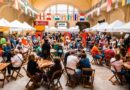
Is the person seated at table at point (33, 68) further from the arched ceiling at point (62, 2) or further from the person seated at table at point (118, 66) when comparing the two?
the arched ceiling at point (62, 2)

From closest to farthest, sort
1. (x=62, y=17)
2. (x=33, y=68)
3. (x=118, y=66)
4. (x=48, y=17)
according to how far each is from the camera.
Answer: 1. (x=33, y=68)
2. (x=118, y=66)
3. (x=48, y=17)
4. (x=62, y=17)

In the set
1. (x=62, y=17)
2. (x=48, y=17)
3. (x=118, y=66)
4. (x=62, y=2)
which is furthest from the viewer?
(x=62, y=2)

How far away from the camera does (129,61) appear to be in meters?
9.59

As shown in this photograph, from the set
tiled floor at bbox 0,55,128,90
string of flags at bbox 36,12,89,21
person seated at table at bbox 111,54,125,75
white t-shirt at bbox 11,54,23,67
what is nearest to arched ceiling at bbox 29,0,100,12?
string of flags at bbox 36,12,89,21

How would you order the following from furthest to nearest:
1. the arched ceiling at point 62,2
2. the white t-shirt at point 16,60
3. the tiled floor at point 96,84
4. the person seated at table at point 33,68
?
the arched ceiling at point 62,2 < the white t-shirt at point 16,60 < the tiled floor at point 96,84 < the person seated at table at point 33,68

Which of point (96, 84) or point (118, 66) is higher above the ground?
point (118, 66)

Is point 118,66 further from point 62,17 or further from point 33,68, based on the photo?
point 62,17

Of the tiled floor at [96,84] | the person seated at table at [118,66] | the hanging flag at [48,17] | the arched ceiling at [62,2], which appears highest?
the arched ceiling at [62,2]

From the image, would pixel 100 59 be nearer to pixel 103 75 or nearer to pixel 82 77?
pixel 103 75

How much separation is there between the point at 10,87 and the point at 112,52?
591 centimetres

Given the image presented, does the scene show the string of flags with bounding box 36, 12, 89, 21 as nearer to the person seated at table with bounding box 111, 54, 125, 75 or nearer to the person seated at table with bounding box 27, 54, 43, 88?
the person seated at table with bounding box 111, 54, 125, 75

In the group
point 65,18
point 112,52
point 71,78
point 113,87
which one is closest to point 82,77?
point 71,78

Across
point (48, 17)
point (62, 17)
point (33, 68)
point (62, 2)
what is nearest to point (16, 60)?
point (33, 68)

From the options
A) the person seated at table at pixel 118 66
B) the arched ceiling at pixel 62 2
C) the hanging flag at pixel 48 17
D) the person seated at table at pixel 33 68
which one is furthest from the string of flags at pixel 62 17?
the person seated at table at pixel 33 68
